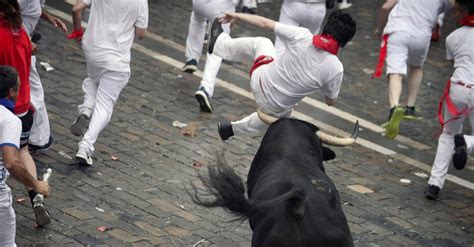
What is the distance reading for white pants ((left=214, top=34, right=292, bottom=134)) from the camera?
9586 millimetres

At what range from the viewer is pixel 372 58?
52.0ft

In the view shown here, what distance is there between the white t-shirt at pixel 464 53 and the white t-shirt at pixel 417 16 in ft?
6.39

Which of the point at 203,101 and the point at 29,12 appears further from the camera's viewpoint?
the point at 203,101

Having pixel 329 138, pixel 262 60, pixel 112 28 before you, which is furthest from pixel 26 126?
pixel 329 138

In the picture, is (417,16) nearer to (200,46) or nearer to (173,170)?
(200,46)

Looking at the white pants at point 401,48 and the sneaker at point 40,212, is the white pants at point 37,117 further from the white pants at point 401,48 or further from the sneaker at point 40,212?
the white pants at point 401,48

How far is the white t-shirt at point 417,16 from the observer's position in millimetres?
12820

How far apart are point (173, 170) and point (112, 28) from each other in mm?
1564

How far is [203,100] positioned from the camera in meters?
12.4

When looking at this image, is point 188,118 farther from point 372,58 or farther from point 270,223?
point 270,223

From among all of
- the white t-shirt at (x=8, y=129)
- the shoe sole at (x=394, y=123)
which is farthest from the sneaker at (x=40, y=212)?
the shoe sole at (x=394, y=123)

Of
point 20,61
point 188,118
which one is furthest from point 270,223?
point 188,118

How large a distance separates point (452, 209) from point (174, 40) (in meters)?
5.72

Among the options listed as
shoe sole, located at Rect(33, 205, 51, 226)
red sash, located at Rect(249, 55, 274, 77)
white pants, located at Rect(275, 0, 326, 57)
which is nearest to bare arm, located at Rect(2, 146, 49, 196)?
shoe sole, located at Rect(33, 205, 51, 226)
